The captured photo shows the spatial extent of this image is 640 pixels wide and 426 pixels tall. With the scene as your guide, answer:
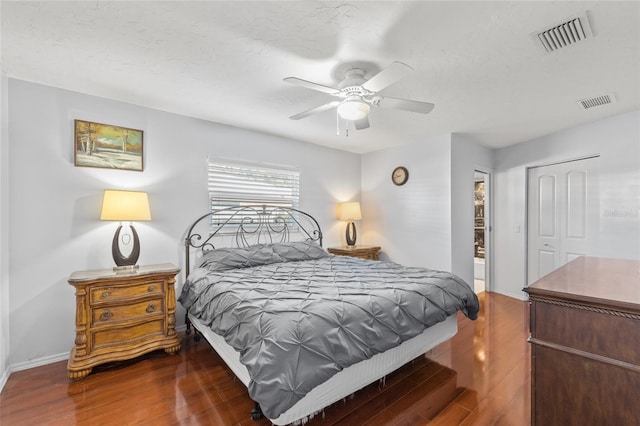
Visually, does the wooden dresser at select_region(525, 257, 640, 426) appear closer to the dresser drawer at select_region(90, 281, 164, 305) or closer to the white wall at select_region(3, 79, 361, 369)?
the dresser drawer at select_region(90, 281, 164, 305)

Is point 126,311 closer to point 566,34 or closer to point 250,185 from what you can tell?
point 250,185

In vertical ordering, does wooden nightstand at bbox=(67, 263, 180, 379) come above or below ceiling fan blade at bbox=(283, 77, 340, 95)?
below

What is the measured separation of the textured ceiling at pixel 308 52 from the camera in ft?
5.39

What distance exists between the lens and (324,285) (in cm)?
234

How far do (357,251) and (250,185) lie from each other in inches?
72.2

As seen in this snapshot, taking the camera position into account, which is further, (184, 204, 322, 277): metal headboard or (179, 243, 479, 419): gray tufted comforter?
(184, 204, 322, 277): metal headboard

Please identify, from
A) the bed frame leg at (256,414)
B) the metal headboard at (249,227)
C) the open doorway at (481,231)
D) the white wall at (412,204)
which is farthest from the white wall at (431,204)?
the bed frame leg at (256,414)

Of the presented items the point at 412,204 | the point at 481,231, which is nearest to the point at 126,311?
the point at 412,204

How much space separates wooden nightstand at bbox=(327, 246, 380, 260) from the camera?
14.2 ft

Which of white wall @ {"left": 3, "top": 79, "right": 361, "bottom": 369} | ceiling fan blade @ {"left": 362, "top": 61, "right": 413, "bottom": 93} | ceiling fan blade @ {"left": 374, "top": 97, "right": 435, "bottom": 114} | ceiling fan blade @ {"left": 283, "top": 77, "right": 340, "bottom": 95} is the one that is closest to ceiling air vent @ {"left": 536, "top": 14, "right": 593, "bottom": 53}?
ceiling fan blade @ {"left": 374, "top": 97, "right": 435, "bottom": 114}

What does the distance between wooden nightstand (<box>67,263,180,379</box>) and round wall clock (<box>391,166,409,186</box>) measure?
3339mm

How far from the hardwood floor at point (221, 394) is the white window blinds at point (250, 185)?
1764mm

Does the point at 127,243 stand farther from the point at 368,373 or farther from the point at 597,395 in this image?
the point at 597,395

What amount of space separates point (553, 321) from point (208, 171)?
3.38 metres
